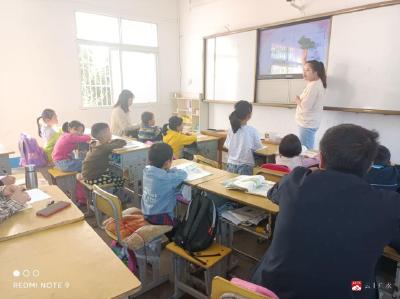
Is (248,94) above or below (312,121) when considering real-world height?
above

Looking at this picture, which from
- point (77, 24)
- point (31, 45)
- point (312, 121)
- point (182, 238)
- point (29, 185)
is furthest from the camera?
point (77, 24)

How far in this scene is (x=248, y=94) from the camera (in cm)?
539

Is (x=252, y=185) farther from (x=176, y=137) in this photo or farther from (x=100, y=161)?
(x=100, y=161)

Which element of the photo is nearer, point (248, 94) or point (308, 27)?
point (308, 27)

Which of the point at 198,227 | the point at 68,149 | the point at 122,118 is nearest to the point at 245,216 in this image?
the point at 198,227

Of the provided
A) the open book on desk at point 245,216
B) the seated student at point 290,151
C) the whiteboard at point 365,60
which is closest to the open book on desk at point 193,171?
the open book on desk at point 245,216

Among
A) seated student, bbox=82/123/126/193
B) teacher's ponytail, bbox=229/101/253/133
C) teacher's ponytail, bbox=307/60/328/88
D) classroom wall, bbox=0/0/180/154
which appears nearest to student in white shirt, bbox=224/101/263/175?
teacher's ponytail, bbox=229/101/253/133

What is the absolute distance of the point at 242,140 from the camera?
2.94 metres

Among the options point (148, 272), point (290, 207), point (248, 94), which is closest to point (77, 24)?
point (248, 94)

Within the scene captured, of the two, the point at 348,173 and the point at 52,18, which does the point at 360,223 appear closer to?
the point at 348,173

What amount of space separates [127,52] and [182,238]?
558 centimetres

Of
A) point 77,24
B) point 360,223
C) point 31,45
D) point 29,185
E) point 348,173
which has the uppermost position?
point 77,24

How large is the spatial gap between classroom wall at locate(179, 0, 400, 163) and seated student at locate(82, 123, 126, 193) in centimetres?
296

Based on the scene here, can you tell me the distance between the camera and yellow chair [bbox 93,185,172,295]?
70.6 inches
